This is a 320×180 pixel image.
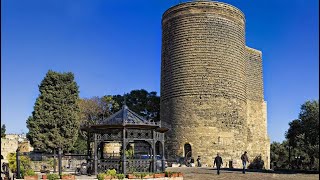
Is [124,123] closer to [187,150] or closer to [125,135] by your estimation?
[125,135]

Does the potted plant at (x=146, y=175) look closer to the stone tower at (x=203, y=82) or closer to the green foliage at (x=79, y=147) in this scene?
the stone tower at (x=203, y=82)

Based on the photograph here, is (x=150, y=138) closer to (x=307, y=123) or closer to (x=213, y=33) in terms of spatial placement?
(x=307, y=123)

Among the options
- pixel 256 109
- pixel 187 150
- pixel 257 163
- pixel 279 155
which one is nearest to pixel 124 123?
pixel 187 150

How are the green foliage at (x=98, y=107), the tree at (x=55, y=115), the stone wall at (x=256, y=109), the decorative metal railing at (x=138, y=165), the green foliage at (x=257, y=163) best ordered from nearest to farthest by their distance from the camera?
the decorative metal railing at (x=138, y=165)
the tree at (x=55, y=115)
the green foliage at (x=257, y=163)
the stone wall at (x=256, y=109)
the green foliage at (x=98, y=107)

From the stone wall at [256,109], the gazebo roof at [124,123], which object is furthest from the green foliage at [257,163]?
the gazebo roof at [124,123]

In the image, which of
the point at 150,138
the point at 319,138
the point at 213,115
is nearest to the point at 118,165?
the point at 150,138

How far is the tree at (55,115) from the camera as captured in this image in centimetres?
3975

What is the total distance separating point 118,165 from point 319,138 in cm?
1508

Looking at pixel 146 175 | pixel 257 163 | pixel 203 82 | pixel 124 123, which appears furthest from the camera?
pixel 257 163

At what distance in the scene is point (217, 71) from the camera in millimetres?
40188

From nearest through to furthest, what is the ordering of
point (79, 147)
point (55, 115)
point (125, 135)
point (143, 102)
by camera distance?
1. point (125, 135)
2. point (55, 115)
3. point (79, 147)
4. point (143, 102)

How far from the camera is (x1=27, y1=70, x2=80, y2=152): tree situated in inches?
1565

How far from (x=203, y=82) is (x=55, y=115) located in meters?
13.5

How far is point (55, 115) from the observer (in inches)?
1609
